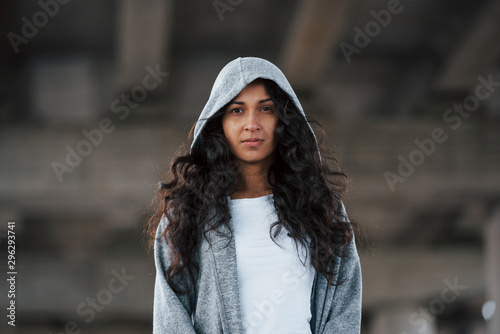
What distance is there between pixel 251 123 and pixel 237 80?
7.1 inches

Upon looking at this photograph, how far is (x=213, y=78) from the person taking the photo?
1274 cm

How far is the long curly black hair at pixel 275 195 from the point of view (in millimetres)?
3035

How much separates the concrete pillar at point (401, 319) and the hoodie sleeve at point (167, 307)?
17283mm

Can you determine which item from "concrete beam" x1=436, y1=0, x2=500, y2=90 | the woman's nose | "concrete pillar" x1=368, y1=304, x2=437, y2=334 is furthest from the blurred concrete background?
the woman's nose

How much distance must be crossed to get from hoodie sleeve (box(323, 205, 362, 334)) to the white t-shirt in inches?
4.2

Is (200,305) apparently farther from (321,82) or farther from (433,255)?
(433,255)

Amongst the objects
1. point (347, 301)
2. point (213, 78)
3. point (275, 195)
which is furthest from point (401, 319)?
point (275, 195)

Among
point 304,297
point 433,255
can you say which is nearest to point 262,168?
point 304,297

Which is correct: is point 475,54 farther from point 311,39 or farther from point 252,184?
point 252,184

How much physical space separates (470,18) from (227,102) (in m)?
9.28

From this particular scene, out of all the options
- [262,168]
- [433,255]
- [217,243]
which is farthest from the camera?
[433,255]

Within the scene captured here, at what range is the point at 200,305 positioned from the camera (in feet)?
9.90

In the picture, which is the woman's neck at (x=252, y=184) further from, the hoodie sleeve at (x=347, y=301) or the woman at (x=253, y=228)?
the hoodie sleeve at (x=347, y=301)

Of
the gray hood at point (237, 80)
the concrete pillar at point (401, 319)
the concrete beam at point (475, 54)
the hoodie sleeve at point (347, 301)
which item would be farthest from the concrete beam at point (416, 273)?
the gray hood at point (237, 80)
